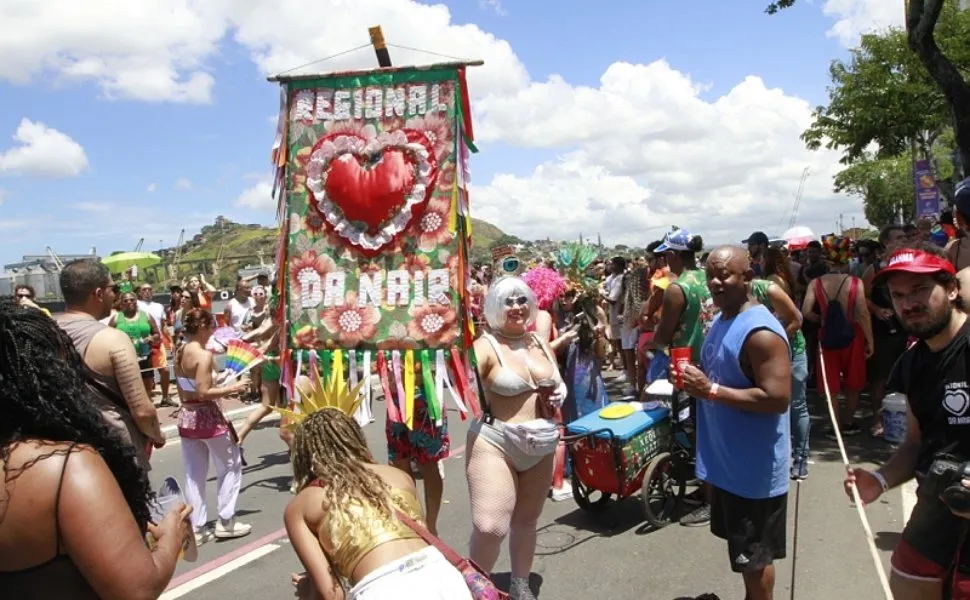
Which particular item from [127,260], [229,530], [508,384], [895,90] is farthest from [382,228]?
[895,90]

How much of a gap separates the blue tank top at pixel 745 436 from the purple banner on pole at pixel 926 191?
49.5ft

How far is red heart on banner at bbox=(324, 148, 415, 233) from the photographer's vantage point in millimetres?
3736

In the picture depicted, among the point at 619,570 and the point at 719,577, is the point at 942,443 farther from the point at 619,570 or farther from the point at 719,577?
the point at 619,570

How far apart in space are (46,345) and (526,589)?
110 inches

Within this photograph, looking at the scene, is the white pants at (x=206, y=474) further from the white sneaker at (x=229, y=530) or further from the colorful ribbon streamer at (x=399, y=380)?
the colorful ribbon streamer at (x=399, y=380)

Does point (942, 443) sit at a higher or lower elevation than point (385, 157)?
lower

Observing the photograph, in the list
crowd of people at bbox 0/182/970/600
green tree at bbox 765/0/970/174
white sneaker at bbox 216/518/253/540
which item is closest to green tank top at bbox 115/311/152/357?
crowd of people at bbox 0/182/970/600

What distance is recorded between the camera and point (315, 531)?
239 cm

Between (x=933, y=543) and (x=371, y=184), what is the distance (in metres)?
2.84

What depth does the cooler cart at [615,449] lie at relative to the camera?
4867mm

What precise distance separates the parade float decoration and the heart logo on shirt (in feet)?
6.73

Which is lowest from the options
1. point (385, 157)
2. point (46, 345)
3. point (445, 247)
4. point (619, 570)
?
point (619, 570)

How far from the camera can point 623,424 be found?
5.02m

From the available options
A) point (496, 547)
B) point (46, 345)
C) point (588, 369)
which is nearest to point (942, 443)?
point (496, 547)
